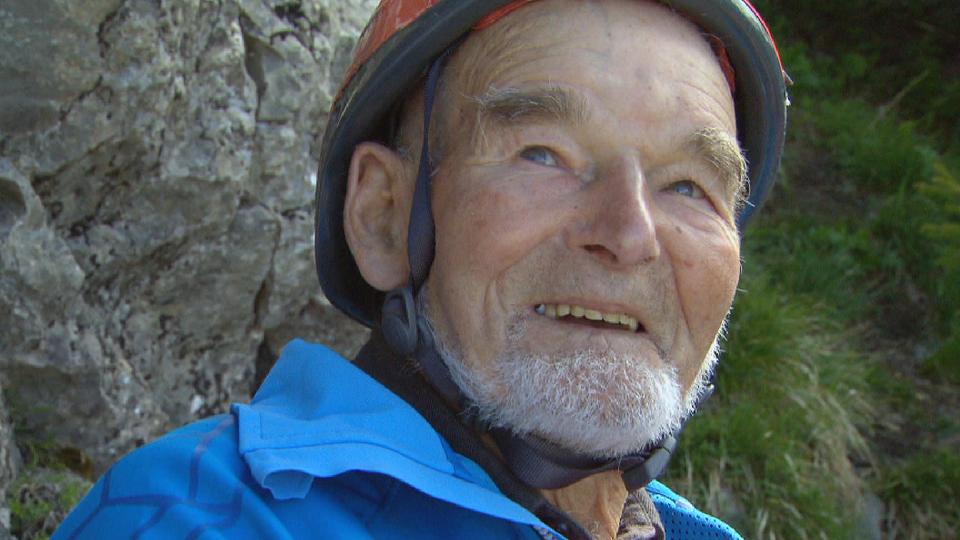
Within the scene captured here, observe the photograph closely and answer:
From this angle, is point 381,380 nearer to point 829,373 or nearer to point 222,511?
point 222,511

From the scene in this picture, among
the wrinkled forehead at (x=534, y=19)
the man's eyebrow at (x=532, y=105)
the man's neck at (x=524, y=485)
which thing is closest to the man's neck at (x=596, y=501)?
the man's neck at (x=524, y=485)

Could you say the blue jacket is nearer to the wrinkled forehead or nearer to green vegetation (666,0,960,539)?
the wrinkled forehead

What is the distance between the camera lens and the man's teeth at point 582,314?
2145mm

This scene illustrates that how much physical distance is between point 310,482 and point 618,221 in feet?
2.82

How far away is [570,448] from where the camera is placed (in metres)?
2.19

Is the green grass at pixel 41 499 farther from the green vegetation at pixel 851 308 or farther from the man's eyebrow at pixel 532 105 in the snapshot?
the green vegetation at pixel 851 308

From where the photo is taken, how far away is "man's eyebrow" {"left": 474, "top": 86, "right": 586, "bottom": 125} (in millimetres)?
2250

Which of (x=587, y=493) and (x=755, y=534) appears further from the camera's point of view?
(x=755, y=534)

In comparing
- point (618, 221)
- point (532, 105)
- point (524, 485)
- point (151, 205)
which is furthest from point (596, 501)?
point (151, 205)

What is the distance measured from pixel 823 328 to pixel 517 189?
4.20 meters

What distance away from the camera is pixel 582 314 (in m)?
2.14

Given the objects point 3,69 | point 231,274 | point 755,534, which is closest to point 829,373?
point 755,534

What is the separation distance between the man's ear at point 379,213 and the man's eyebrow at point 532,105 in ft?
0.98

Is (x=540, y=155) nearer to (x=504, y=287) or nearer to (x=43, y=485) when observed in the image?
(x=504, y=287)
